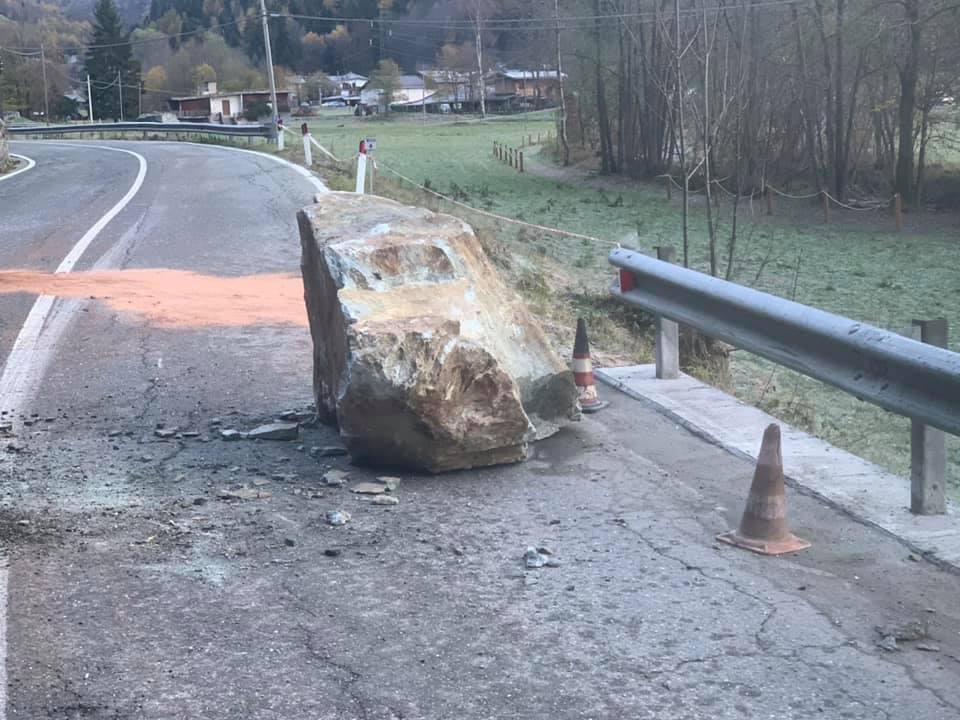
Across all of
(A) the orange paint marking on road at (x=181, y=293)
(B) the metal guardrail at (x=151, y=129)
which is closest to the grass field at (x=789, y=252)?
(A) the orange paint marking on road at (x=181, y=293)

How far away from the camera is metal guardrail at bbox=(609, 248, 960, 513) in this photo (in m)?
4.68

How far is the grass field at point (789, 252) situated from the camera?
10516 mm

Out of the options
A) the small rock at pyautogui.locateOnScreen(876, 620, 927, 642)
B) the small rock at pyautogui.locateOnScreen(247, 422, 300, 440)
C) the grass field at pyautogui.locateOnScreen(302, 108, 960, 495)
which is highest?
the small rock at pyautogui.locateOnScreen(247, 422, 300, 440)

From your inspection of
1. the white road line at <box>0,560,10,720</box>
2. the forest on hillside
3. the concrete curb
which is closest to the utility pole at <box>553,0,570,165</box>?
the forest on hillside

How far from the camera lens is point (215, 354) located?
8531mm

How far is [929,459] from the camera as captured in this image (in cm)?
495

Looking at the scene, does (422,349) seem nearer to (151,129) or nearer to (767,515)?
(767,515)

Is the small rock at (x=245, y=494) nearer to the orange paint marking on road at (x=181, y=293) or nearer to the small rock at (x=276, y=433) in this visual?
the small rock at (x=276, y=433)

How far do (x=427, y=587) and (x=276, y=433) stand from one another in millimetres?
2290

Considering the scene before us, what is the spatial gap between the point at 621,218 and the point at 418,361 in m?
26.0

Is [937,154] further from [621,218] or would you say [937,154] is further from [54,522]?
[54,522]

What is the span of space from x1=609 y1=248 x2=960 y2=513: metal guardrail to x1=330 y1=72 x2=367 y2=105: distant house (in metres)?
141

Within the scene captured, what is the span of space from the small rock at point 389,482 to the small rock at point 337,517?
0.40 m

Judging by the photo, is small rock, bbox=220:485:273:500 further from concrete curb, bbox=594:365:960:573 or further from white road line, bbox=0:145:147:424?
concrete curb, bbox=594:365:960:573
